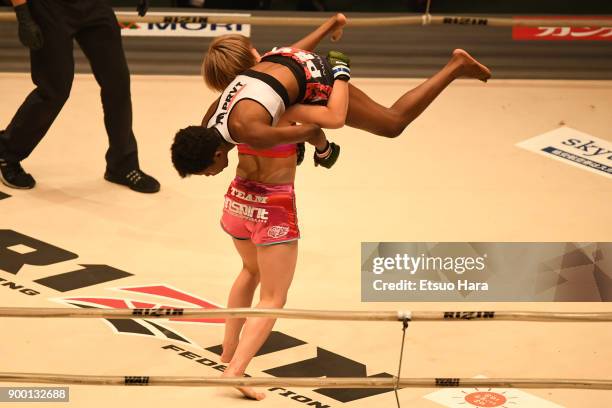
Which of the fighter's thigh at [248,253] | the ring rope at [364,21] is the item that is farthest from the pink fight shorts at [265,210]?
the ring rope at [364,21]

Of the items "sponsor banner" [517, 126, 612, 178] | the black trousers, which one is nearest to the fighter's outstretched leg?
the black trousers

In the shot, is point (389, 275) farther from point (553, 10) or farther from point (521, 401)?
point (553, 10)

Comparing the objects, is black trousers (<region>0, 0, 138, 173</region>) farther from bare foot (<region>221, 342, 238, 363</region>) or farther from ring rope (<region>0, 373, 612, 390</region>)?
ring rope (<region>0, 373, 612, 390</region>)

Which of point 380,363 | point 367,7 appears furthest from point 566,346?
point 367,7

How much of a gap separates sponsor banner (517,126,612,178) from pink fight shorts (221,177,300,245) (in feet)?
9.83

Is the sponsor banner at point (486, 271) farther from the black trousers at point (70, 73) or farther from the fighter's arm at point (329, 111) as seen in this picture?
the black trousers at point (70, 73)

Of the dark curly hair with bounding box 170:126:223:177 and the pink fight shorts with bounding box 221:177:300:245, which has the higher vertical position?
the dark curly hair with bounding box 170:126:223:177

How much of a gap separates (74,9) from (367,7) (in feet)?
10.5

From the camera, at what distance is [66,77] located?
19.3 ft

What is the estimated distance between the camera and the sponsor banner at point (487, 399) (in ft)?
13.8

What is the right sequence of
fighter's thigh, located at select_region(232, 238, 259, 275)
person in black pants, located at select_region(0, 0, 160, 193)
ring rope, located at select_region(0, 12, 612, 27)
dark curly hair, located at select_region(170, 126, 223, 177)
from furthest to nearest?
ring rope, located at select_region(0, 12, 612, 27) → person in black pants, located at select_region(0, 0, 160, 193) → fighter's thigh, located at select_region(232, 238, 259, 275) → dark curly hair, located at select_region(170, 126, 223, 177)

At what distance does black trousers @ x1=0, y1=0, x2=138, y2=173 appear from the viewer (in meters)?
5.74

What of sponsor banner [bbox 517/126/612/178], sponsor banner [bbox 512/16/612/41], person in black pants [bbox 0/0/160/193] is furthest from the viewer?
sponsor banner [bbox 512/16/612/41]

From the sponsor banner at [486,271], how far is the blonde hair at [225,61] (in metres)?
1.41
